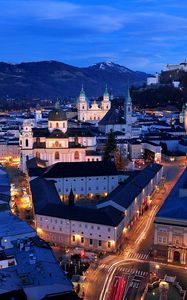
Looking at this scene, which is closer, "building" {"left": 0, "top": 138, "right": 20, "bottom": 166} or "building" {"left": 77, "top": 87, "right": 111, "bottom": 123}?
"building" {"left": 0, "top": 138, "right": 20, "bottom": 166}

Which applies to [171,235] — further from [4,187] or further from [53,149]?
[53,149]

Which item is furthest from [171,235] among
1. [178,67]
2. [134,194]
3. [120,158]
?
[178,67]

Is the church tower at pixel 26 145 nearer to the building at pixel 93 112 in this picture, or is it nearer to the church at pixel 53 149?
the church at pixel 53 149

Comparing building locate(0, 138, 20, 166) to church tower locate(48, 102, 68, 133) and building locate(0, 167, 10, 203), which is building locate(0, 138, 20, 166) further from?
building locate(0, 167, 10, 203)

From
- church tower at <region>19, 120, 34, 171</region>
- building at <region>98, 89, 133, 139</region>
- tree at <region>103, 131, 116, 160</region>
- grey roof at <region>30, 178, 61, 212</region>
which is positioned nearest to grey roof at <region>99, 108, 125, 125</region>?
building at <region>98, 89, 133, 139</region>

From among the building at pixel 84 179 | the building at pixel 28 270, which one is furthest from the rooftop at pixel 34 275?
the building at pixel 84 179

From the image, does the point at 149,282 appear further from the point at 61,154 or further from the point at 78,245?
the point at 61,154
